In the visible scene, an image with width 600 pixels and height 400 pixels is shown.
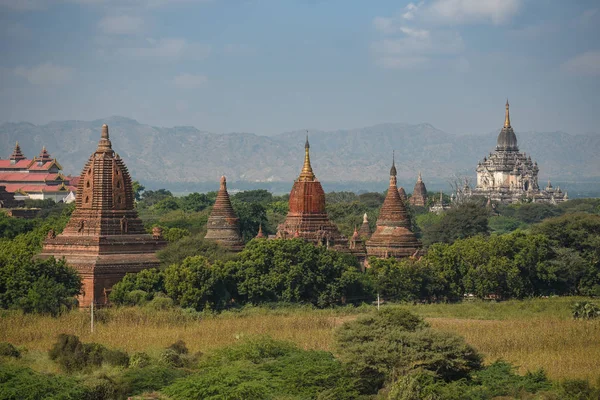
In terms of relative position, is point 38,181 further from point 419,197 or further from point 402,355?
point 402,355

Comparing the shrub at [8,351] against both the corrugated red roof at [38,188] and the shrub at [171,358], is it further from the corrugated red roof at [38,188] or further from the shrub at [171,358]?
the corrugated red roof at [38,188]

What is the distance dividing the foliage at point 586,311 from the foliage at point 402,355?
604 inches

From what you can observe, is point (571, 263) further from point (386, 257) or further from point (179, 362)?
point (179, 362)

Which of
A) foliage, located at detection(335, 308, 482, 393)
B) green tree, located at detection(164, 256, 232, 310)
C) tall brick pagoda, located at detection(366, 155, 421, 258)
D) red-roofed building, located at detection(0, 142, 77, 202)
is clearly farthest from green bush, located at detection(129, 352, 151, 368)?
red-roofed building, located at detection(0, 142, 77, 202)

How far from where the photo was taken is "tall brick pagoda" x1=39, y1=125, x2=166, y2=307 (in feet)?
170

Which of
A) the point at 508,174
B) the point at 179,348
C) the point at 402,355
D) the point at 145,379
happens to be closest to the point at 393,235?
the point at 179,348

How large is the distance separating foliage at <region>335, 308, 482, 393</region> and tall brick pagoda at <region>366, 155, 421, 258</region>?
35.0 m

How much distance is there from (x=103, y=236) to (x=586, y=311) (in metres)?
19.5

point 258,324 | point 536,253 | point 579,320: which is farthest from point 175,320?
point 536,253

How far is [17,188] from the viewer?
14438cm

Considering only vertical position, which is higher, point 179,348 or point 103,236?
point 103,236

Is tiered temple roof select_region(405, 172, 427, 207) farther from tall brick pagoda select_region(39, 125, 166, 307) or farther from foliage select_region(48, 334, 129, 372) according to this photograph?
foliage select_region(48, 334, 129, 372)

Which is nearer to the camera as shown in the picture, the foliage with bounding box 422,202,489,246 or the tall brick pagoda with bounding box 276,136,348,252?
the tall brick pagoda with bounding box 276,136,348,252

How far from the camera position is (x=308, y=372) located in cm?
3097
